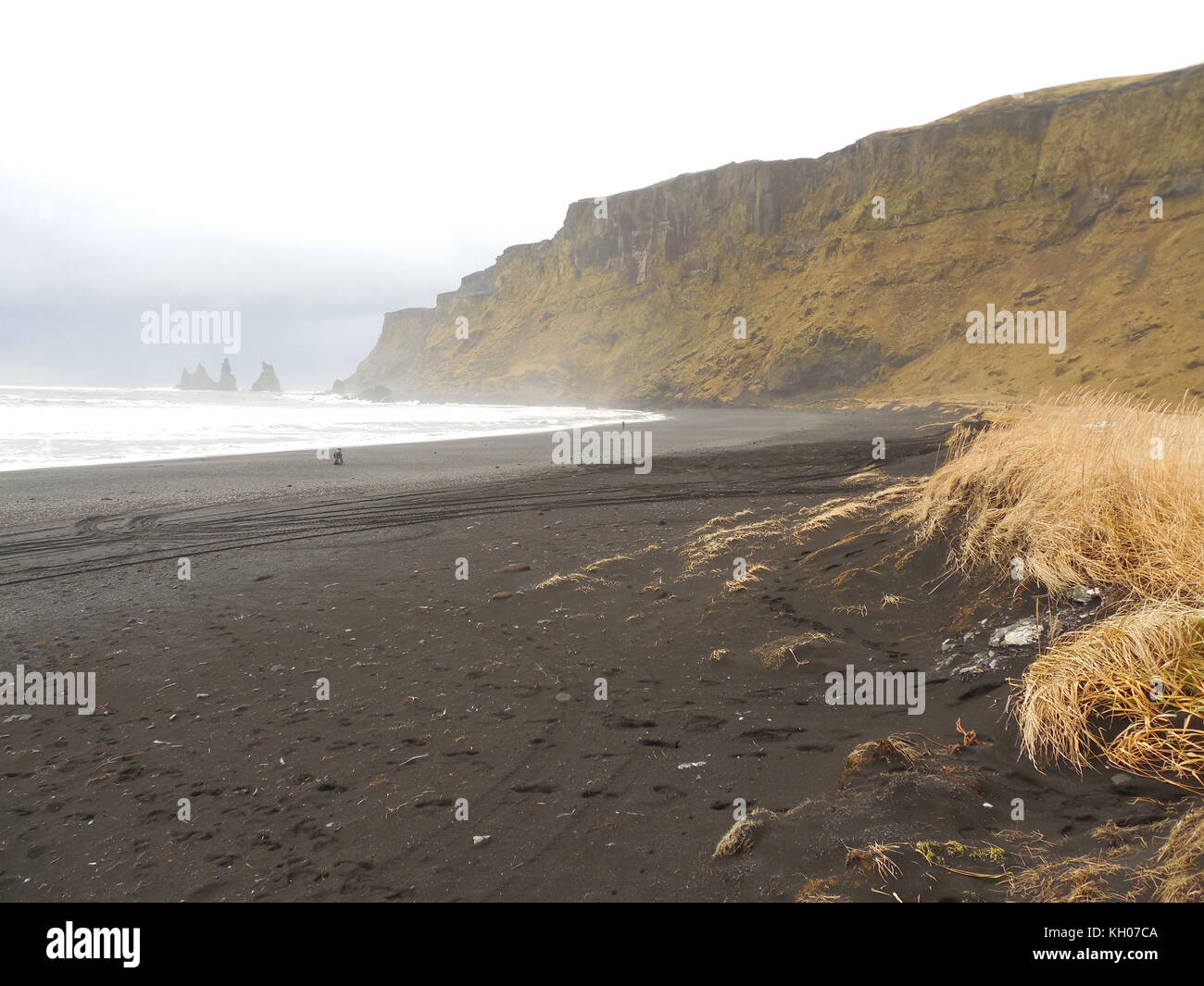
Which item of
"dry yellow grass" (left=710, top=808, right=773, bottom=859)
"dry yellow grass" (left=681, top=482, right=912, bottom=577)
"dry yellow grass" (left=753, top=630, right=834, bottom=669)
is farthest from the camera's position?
"dry yellow grass" (left=681, top=482, right=912, bottom=577)

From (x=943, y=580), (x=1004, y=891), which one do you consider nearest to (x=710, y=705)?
(x=1004, y=891)

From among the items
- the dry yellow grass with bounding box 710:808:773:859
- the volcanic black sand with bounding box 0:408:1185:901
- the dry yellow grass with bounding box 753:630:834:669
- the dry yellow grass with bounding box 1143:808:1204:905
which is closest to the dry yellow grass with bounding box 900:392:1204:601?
the volcanic black sand with bounding box 0:408:1185:901

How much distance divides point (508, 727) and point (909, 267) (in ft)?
241

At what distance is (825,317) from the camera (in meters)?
67.7

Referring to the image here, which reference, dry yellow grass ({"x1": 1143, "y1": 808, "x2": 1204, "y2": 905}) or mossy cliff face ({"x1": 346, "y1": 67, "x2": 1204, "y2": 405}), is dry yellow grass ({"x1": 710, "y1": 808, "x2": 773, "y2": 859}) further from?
mossy cliff face ({"x1": 346, "y1": 67, "x2": 1204, "y2": 405})

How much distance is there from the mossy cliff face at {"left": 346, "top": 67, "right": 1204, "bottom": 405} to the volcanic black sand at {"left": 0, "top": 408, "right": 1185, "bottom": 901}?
146ft

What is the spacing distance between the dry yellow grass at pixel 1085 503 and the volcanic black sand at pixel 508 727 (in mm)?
451

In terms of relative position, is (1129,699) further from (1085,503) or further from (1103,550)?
(1085,503)

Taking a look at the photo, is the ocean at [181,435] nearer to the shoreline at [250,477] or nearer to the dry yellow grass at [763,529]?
the shoreline at [250,477]

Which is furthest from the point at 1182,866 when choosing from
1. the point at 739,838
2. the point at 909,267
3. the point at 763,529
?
the point at 909,267

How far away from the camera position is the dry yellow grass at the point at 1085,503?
4.23 metres

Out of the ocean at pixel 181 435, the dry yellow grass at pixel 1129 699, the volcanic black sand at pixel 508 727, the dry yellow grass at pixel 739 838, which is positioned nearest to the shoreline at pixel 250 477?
the ocean at pixel 181 435

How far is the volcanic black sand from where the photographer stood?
2.71m

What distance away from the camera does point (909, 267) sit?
217 ft
